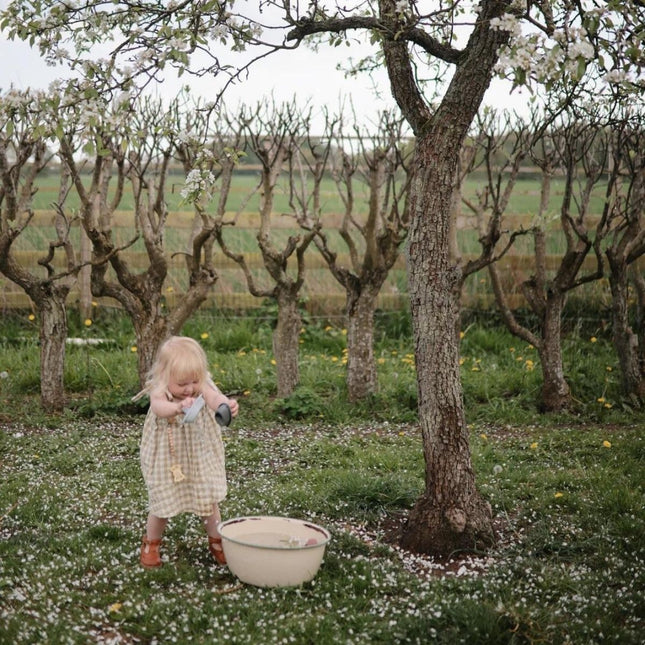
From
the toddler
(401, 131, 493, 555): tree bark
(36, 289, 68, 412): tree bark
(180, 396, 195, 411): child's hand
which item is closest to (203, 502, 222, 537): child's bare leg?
the toddler

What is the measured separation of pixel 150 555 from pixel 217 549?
1.10 ft

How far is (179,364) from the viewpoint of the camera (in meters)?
4.24

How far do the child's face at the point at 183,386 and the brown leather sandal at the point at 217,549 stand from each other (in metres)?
0.76

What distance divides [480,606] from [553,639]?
0.33 m

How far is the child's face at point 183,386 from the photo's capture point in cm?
428

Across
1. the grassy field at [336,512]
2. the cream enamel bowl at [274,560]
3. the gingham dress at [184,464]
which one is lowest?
the grassy field at [336,512]

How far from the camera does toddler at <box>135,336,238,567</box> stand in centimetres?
428

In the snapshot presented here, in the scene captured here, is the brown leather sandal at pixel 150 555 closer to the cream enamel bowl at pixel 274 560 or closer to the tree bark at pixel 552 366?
the cream enamel bowl at pixel 274 560

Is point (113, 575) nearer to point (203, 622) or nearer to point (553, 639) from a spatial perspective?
point (203, 622)

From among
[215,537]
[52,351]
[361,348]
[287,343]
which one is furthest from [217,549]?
[52,351]

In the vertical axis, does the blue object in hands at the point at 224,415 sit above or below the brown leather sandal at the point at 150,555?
above

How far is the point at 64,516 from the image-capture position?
16.6ft

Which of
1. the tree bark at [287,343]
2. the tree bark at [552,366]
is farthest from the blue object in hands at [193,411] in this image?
the tree bark at [552,366]

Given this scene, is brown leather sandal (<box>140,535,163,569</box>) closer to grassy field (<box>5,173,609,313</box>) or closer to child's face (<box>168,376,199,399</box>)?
child's face (<box>168,376,199,399</box>)
